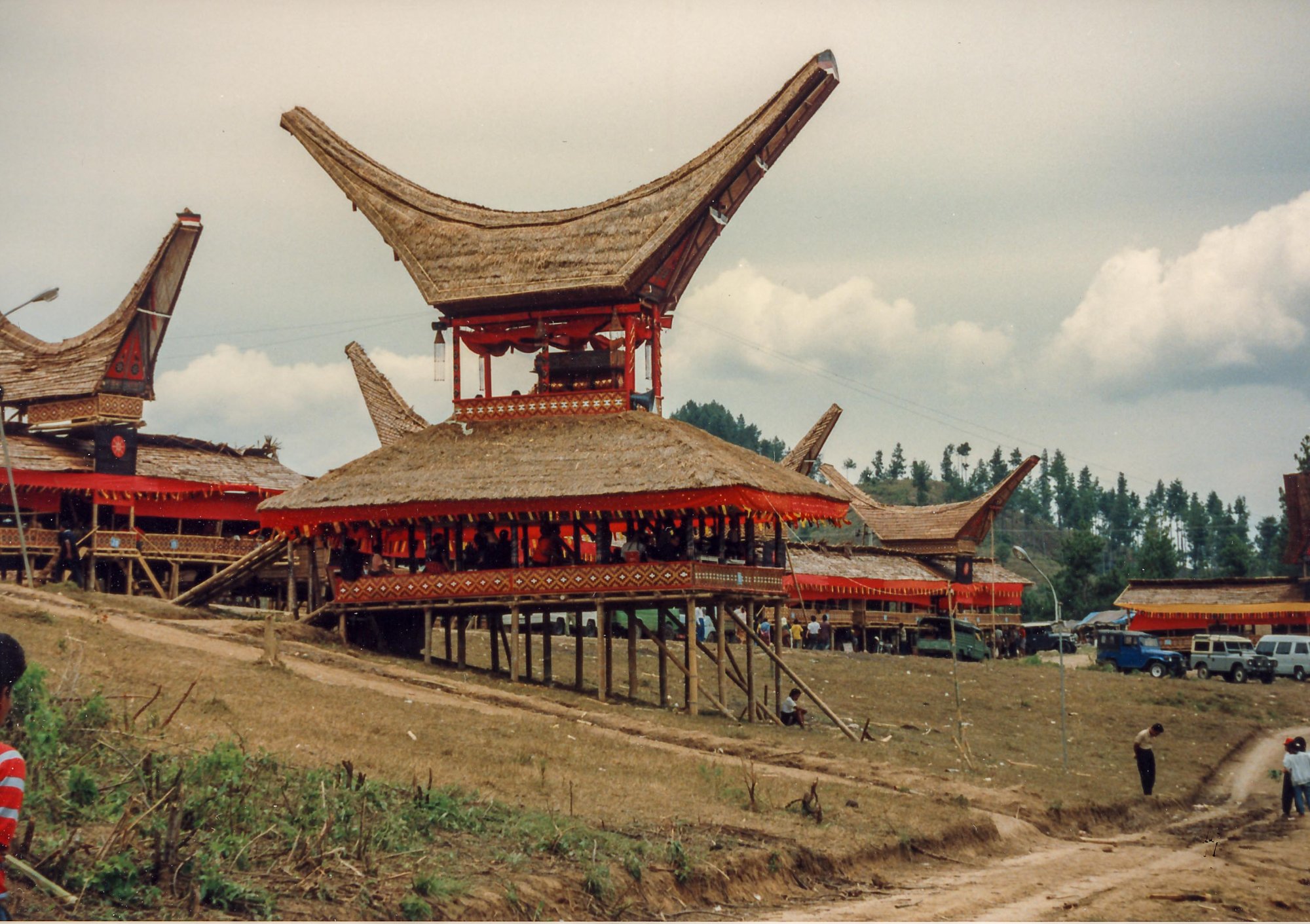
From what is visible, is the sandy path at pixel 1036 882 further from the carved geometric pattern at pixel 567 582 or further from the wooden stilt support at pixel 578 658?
the wooden stilt support at pixel 578 658

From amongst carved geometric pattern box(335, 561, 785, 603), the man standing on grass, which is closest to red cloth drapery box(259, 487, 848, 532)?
carved geometric pattern box(335, 561, 785, 603)

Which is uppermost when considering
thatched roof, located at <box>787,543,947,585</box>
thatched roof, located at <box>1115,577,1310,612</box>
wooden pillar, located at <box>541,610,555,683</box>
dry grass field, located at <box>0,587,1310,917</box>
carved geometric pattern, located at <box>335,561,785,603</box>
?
thatched roof, located at <box>787,543,947,585</box>

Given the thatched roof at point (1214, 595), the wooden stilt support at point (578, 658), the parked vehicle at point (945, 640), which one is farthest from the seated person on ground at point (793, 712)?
the thatched roof at point (1214, 595)

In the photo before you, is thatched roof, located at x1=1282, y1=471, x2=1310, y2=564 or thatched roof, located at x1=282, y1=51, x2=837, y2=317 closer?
thatched roof, located at x1=282, y1=51, x2=837, y2=317

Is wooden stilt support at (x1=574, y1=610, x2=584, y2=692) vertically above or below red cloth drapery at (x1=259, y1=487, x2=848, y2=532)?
below

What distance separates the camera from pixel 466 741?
927 inches

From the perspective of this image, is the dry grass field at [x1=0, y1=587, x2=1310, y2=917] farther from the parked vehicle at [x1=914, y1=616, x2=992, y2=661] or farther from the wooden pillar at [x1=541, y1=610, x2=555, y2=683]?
the parked vehicle at [x1=914, y1=616, x2=992, y2=661]

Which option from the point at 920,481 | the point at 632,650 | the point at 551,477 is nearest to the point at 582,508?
the point at 551,477

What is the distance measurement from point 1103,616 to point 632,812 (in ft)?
234

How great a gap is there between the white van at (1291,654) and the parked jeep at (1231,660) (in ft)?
1.15

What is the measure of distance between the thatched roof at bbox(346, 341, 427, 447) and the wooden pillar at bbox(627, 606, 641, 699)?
11.5 meters

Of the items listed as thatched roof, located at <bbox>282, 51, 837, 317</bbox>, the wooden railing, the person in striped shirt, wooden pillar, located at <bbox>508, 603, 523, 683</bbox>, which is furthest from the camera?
the wooden railing

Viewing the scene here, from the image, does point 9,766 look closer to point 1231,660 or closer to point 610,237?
point 610,237

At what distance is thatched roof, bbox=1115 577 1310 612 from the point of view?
62.3 meters
